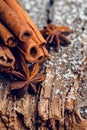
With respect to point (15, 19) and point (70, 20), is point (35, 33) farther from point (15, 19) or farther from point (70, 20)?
point (70, 20)

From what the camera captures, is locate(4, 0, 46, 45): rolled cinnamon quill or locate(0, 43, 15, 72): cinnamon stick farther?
locate(4, 0, 46, 45): rolled cinnamon quill

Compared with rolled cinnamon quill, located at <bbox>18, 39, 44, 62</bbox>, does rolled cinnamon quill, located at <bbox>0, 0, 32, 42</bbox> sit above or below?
above

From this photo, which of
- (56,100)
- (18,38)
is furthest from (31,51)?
(56,100)

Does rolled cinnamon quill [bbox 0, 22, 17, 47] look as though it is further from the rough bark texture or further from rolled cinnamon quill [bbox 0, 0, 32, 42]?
the rough bark texture

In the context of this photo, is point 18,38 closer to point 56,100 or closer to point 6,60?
point 6,60

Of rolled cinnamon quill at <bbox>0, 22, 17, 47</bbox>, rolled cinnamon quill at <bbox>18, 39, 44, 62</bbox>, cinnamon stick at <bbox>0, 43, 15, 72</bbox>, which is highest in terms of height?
rolled cinnamon quill at <bbox>0, 22, 17, 47</bbox>

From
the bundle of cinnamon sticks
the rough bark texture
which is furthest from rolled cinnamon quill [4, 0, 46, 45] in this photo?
the rough bark texture
